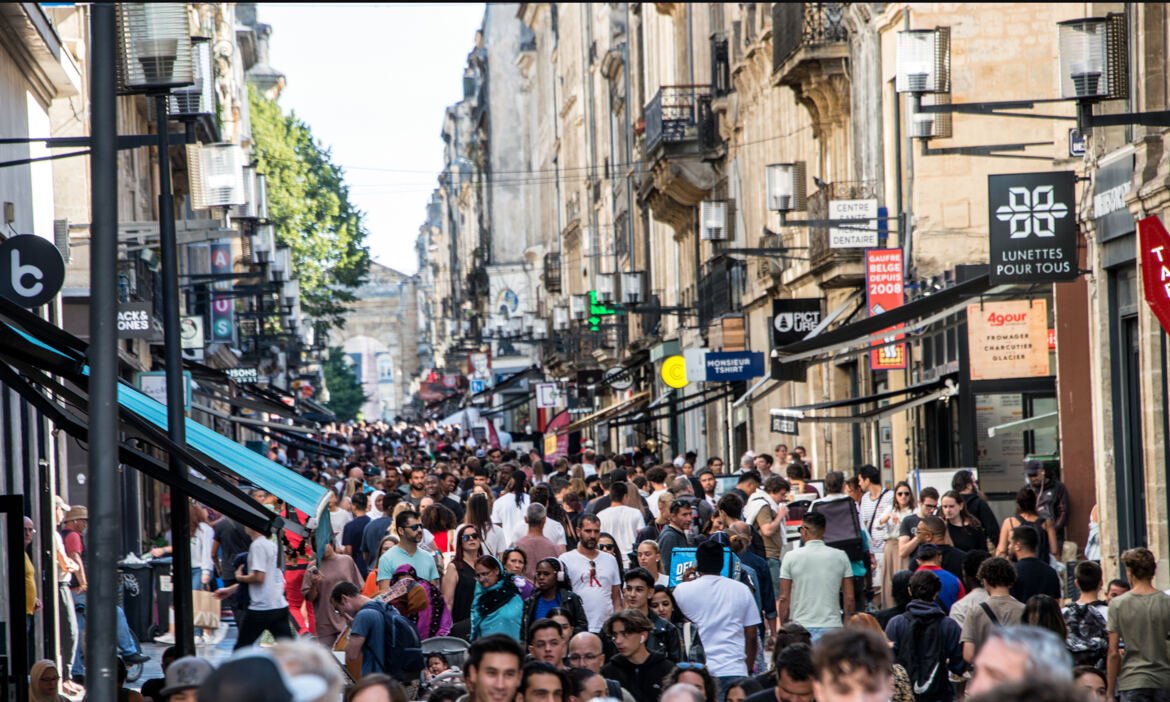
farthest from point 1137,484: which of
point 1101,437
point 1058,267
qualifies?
point 1058,267

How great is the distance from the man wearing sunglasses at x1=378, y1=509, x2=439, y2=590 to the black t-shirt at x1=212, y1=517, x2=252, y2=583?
4.28 metres

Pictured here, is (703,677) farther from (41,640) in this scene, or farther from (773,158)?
(773,158)

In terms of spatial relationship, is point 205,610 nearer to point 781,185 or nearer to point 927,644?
point 927,644

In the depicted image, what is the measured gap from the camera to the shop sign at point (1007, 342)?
2081cm

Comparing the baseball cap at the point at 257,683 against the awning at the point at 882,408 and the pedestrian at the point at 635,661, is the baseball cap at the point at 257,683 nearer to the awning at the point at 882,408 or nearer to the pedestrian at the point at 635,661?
the pedestrian at the point at 635,661

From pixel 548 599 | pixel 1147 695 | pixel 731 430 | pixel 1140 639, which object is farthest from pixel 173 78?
A: pixel 731 430

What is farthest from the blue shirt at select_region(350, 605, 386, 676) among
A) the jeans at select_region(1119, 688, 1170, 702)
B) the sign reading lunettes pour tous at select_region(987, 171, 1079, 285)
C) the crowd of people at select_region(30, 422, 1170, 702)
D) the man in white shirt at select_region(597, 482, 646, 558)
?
the sign reading lunettes pour tous at select_region(987, 171, 1079, 285)

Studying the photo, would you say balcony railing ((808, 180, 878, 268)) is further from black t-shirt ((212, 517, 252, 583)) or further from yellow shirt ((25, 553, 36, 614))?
yellow shirt ((25, 553, 36, 614))

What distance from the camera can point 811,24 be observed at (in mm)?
26719

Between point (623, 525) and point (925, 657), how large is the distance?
Result: 17.9 ft

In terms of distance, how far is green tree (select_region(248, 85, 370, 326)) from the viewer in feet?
195

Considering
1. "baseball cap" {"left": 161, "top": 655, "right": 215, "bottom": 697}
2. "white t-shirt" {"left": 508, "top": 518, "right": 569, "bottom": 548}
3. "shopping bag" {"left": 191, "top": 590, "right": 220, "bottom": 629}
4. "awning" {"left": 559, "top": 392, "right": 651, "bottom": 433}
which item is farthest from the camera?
"awning" {"left": 559, "top": 392, "right": 651, "bottom": 433}

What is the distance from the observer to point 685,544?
1360cm

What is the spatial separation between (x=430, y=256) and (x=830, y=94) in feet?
512
